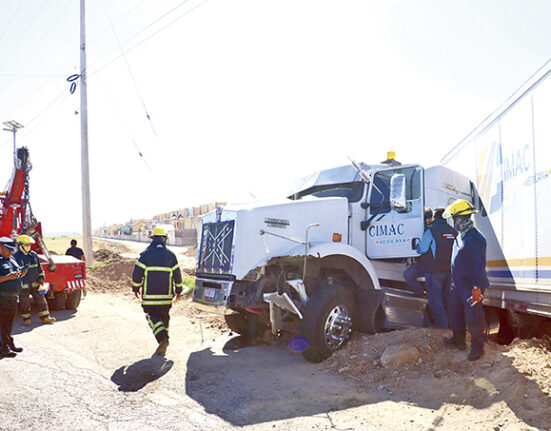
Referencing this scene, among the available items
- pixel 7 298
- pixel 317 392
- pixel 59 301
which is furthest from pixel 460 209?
pixel 59 301

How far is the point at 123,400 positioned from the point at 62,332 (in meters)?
4.21

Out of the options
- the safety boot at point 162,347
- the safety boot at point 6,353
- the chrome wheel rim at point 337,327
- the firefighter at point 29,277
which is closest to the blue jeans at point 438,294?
the chrome wheel rim at point 337,327

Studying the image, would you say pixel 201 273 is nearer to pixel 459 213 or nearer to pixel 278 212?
pixel 278 212

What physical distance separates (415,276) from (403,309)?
0.53 meters

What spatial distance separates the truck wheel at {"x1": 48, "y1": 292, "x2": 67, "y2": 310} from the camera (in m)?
10.4

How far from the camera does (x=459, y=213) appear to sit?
5.25 metres

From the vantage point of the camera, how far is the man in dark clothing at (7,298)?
6.26 metres

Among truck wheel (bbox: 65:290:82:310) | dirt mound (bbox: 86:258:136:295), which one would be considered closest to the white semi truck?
truck wheel (bbox: 65:290:82:310)

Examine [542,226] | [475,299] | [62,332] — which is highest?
[542,226]

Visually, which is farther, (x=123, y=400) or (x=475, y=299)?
(x=475, y=299)

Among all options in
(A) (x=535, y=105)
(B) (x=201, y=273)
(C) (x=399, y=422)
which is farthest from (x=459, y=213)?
(B) (x=201, y=273)

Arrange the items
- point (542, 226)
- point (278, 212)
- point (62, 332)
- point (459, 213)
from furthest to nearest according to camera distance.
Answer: point (62, 332)
point (278, 212)
point (459, 213)
point (542, 226)

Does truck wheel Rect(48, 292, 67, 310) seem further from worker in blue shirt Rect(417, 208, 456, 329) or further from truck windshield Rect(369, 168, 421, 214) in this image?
worker in blue shirt Rect(417, 208, 456, 329)

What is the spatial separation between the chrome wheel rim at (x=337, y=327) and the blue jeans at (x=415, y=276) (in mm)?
1258
